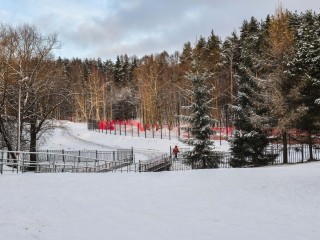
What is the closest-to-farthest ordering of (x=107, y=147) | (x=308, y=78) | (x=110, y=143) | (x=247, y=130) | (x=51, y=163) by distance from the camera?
1. (x=51, y=163)
2. (x=308, y=78)
3. (x=247, y=130)
4. (x=107, y=147)
5. (x=110, y=143)

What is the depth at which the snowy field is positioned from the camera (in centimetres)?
995

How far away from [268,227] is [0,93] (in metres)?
28.4

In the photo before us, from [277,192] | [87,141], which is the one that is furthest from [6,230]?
[87,141]

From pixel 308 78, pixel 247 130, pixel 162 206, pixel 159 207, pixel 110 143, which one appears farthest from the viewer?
pixel 110 143

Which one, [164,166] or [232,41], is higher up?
[232,41]

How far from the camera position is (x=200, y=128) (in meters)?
30.8

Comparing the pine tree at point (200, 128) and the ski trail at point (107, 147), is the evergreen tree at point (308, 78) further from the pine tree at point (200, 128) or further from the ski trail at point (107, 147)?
the ski trail at point (107, 147)

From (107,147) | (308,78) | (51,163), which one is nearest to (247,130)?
(308,78)

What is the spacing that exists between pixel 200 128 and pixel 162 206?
57.5 ft

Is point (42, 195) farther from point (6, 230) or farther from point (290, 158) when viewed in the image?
point (290, 158)

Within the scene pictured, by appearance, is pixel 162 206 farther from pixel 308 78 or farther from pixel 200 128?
pixel 308 78

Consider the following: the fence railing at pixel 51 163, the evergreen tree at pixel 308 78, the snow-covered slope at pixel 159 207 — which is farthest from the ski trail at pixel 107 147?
the snow-covered slope at pixel 159 207

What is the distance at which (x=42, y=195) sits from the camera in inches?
570

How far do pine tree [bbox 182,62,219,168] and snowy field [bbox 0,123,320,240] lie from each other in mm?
7752
